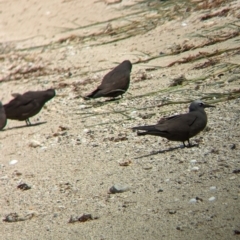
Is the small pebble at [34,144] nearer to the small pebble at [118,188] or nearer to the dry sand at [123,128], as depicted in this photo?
the dry sand at [123,128]

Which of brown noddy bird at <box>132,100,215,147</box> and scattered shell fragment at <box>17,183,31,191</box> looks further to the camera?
brown noddy bird at <box>132,100,215,147</box>

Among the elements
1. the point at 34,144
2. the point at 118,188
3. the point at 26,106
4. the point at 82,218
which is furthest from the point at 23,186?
the point at 26,106

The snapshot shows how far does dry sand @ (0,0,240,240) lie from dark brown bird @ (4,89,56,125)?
0.18 m

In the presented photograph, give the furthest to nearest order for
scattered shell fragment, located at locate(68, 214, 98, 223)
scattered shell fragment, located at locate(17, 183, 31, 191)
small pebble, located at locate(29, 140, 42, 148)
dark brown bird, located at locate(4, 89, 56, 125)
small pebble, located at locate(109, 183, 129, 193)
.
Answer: dark brown bird, located at locate(4, 89, 56, 125), small pebble, located at locate(29, 140, 42, 148), scattered shell fragment, located at locate(17, 183, 31, 191), small pebble, located at locate(109, 183, 129, 193), scattered shell fragment, located at locate(68, 214, 98, 223)

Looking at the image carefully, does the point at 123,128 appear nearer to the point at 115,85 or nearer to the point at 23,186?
the point at 23,186

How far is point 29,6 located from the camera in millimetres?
20156

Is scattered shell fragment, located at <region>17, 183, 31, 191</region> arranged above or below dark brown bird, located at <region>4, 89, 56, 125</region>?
above

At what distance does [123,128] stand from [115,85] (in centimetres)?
190

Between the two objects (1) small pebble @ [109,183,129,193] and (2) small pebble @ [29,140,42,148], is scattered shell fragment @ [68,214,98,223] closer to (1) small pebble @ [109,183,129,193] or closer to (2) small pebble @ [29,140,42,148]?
(1) small pebble @ [109,183,129,193]

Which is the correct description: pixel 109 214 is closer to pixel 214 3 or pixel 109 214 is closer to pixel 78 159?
pixel 78 159

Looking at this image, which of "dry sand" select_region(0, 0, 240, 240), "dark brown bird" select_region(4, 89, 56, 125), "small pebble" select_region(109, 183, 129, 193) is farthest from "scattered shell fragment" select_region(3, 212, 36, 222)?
"dark brown bird" select_region(4, 89, 56, 125)

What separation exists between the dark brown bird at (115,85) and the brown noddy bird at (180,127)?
2925 millimetres

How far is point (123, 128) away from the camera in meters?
10.6

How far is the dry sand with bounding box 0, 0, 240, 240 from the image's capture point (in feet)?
25.4
